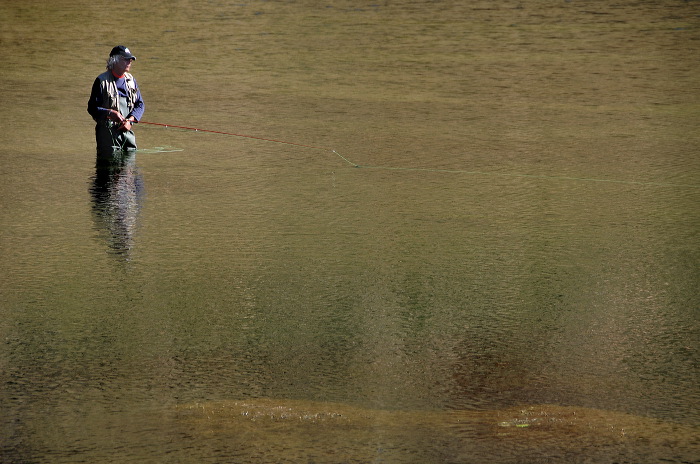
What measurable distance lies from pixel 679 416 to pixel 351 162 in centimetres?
555

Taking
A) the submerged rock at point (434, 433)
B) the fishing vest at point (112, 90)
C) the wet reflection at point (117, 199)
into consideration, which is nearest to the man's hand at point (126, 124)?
the fishing vest at point (112, 90)

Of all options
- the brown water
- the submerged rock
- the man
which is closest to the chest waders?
the man

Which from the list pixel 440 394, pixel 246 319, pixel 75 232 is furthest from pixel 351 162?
pixel 440 394

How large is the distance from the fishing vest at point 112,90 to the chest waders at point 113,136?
0.15 feet

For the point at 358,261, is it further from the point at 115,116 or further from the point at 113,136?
the point at 113,136

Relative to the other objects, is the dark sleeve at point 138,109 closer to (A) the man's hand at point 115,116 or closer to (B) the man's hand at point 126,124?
(B) the man's hand at point 126,124

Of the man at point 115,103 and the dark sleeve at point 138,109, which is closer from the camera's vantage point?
the man at point 115,103

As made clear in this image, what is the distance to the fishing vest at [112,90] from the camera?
9.76 metres

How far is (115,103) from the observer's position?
9812 millimetres

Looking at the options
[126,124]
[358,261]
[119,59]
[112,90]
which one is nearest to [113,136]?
[126,124]

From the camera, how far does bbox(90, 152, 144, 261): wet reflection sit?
7.20 meters

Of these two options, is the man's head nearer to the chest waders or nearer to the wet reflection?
the chest waders

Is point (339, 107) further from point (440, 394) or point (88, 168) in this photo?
point (440, 394)

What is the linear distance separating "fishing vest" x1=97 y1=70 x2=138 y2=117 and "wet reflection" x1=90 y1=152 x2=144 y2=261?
19.8 inches
